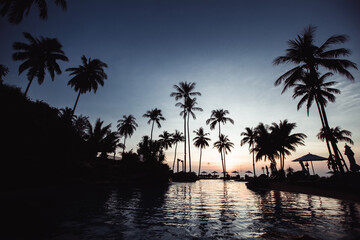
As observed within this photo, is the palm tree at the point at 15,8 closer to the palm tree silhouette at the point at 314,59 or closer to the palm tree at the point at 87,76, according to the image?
the palm tree at the point at 87,76

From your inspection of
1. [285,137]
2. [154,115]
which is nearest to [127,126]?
[154,115]

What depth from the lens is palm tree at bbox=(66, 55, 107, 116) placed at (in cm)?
2467

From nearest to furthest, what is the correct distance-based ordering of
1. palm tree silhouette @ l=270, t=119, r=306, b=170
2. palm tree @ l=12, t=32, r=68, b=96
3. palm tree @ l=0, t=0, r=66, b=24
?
palm tree @ l=0, t=0, r=66, b=24 → palm tree @ l=12, t=32, r=68, b=96 → palm tree silhouette @ l=270, t=119, r=306, b=170

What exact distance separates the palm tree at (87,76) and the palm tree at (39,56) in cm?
251

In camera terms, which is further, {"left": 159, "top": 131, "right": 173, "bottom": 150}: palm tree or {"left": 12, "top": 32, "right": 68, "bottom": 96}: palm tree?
{"left": 159, "top": 131, "right": 173, "bottom": 150}: palm tree

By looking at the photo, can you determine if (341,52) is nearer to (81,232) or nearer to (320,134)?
(81,232)

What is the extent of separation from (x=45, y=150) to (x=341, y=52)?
89.4ft

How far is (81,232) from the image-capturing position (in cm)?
356

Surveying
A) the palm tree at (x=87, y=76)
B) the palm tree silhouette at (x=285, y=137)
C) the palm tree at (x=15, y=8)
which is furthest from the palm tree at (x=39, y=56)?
the palm tree silhouette at (x=285, y=137)

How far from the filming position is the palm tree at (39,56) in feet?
66.6

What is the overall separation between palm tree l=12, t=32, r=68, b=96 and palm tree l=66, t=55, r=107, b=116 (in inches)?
99.0

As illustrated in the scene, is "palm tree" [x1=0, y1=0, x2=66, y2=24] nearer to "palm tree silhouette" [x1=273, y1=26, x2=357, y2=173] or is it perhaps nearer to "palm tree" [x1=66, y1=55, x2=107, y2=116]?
"palm tree" [x1=66, y1=55, x2=107, y2=116]

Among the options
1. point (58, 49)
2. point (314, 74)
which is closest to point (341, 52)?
point (314, 74)

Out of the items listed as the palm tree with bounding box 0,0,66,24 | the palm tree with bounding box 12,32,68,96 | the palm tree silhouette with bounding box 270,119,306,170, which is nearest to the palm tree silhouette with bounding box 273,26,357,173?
the palm tree silhouette with bounding box 270,119,306,170
